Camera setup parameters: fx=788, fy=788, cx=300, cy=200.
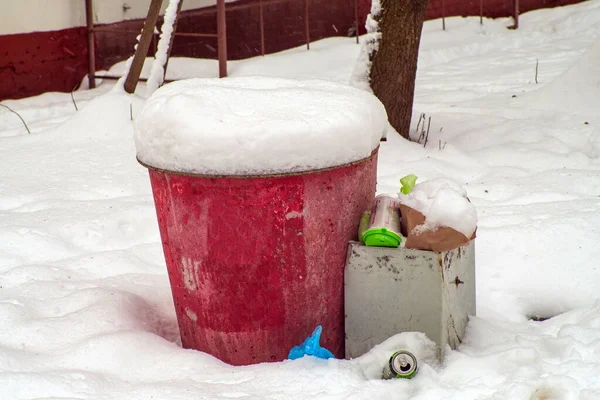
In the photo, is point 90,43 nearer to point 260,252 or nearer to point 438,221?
point 260,252

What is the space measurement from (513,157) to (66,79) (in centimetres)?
430

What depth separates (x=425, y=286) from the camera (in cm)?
257

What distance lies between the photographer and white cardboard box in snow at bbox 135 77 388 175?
2381 mm

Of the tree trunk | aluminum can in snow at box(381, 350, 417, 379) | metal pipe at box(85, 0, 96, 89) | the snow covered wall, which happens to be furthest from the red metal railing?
aluminum can in snow at box(381, 350, 417, 379)

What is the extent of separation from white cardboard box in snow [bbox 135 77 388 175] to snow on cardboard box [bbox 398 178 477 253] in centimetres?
27

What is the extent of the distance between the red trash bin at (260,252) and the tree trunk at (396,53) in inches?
92.9

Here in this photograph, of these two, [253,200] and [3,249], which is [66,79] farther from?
[253,200]

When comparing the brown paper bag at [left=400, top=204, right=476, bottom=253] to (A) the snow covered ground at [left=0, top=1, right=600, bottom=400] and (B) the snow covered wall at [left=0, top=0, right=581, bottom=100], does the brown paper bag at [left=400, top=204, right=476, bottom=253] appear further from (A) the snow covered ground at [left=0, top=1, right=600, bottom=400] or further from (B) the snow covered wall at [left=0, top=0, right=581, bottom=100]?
(B) the snow covered wall at [left=0, top=0, right=581, bottom=100]

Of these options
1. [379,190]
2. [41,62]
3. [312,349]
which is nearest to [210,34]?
[41,62]

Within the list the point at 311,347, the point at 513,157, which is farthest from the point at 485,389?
the point at 513,157

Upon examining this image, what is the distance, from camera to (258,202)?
244cm

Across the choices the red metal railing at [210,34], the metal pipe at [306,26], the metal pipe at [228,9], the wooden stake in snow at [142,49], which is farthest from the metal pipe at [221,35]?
the metal pipe at [306,26]

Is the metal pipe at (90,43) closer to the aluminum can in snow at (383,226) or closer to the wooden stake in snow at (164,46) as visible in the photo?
the wooden stake in snow at (164,46)

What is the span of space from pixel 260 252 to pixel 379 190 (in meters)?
1.92
